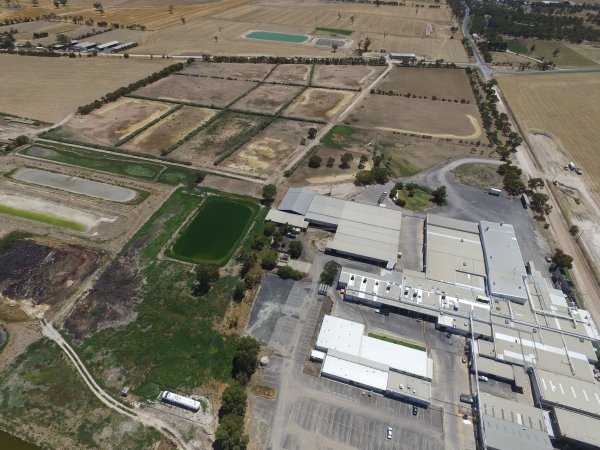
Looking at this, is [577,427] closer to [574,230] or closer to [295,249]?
[574,230]

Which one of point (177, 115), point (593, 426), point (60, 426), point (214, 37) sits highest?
point (214, 37)

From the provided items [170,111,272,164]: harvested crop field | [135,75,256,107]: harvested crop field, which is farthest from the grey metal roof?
[135,75,256,107]: harvested crop field

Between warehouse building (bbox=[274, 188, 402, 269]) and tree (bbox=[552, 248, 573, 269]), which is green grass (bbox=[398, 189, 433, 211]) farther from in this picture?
tree (bbox=[552, 248, 573, 269])

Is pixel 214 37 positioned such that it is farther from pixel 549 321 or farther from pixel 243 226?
pixel 549 321

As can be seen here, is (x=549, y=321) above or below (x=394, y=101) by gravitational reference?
below

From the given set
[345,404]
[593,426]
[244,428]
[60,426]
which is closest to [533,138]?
[593,426]

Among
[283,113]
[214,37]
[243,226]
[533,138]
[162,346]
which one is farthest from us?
[214,37]

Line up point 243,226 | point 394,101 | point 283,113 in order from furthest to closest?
point 394,101 < point 283,113 < point 243,226
